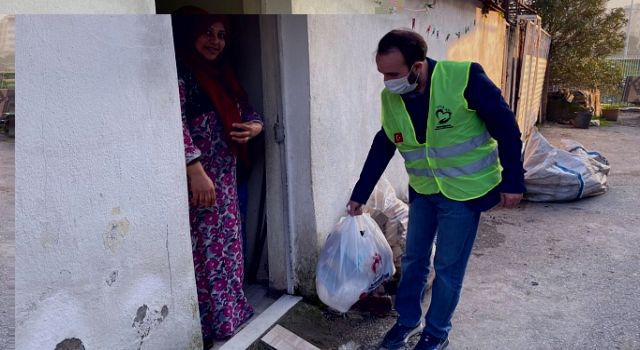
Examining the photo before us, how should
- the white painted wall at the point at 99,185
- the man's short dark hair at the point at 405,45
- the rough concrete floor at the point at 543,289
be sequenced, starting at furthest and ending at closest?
the rough concrete floor at the point at 543,289
the man's short dark hair at the point at 405,45
the white painted wall at the point at 99,185

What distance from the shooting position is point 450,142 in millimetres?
2467

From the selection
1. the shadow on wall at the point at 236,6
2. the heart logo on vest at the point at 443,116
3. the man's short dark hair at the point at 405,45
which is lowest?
the heart logo on vest at the point at 443,116

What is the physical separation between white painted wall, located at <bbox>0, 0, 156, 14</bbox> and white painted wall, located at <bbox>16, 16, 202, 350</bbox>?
1.6 inches

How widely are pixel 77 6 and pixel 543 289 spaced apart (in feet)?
10.9

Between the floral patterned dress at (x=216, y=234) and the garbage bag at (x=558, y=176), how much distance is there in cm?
395

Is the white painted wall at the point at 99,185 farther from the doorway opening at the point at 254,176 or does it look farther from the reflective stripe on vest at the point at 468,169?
the reflective stripe on vest at the point at 468,169

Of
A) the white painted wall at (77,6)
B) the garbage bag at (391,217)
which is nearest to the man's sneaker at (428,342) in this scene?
the garbage bag at (391,217)

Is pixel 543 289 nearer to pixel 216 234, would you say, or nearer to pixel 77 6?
pixel 216 234

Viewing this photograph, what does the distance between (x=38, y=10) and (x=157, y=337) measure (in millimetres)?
1402

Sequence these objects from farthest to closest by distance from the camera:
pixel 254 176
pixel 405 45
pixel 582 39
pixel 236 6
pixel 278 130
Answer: pixel 582 39 < pixel 254 176 < pixel 278 130 < pixel 236 6 < pixel 405 45

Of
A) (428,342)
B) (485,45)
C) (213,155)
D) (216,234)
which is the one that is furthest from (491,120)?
(485,45)

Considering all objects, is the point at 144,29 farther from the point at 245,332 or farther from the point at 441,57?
the point at 441,57

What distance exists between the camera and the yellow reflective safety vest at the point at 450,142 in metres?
2.41

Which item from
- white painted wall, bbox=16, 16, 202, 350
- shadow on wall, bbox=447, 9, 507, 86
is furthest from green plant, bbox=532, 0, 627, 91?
white painted wall, bbox=16, 16, 202, 350
